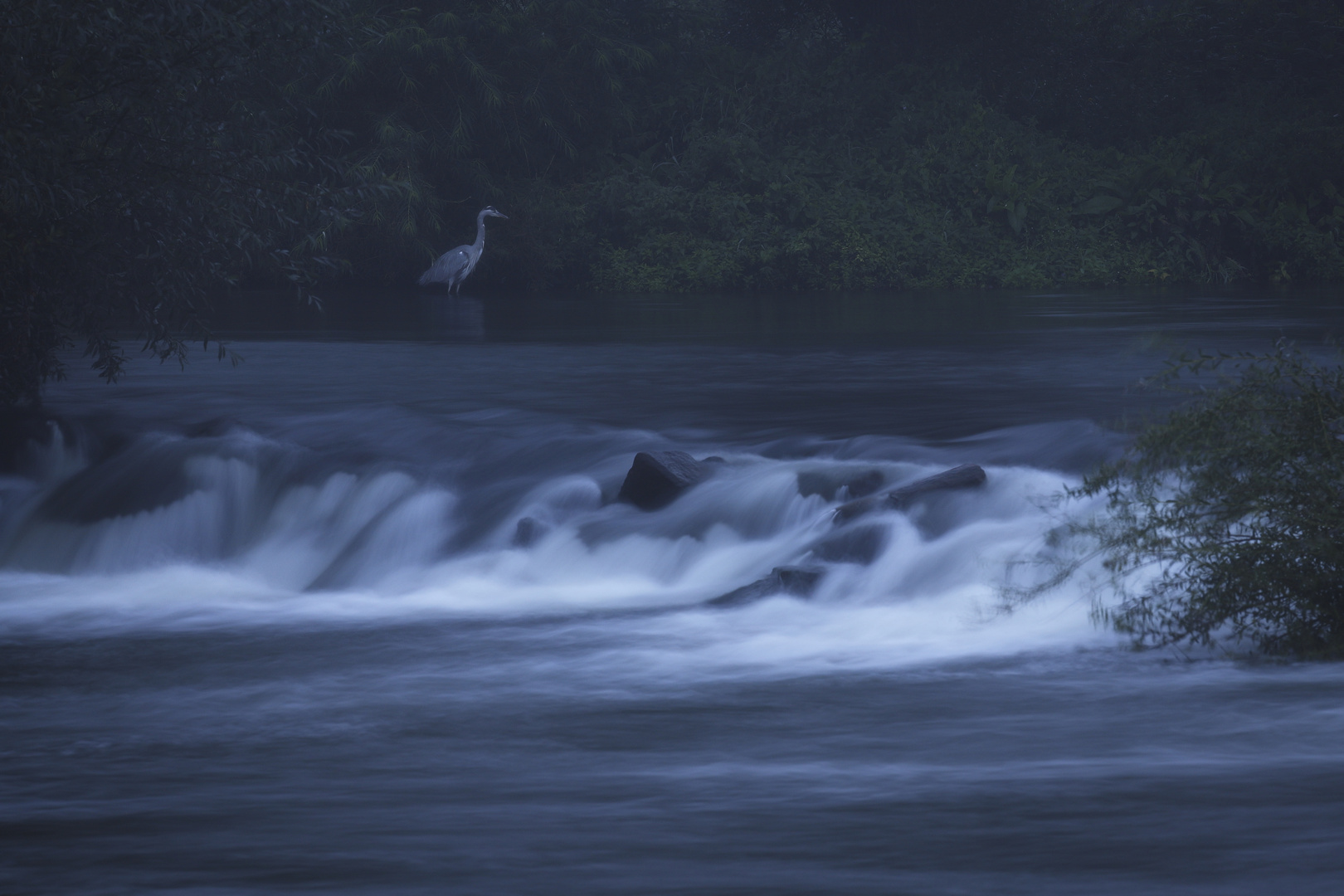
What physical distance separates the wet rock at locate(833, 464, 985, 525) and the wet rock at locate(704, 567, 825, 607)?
0.81 m

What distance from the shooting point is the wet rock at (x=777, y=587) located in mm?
8875

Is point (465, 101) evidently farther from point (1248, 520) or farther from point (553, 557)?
point (1248, 520)

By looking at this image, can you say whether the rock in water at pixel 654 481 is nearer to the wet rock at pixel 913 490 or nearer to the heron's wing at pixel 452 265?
the wet rock at pixel 913 490

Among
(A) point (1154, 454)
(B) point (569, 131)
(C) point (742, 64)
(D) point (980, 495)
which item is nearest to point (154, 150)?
(D) point (980, 495)

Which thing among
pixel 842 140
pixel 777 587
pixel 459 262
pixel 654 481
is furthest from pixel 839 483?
pixel 842 140

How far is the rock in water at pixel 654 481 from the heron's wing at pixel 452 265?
18.2 meters

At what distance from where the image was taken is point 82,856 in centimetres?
496

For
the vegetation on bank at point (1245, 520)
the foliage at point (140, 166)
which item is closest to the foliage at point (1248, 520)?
the vegetation on bank at point (1245, 520)

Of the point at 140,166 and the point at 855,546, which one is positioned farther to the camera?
the point at 140,166

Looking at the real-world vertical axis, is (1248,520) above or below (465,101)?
below

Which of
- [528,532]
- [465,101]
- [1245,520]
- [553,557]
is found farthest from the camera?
[465,101]

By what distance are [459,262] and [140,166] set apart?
56.1ft

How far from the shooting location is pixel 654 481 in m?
10.9

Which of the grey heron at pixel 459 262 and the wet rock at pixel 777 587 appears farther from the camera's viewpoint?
the grey heron at pixel 459 262
